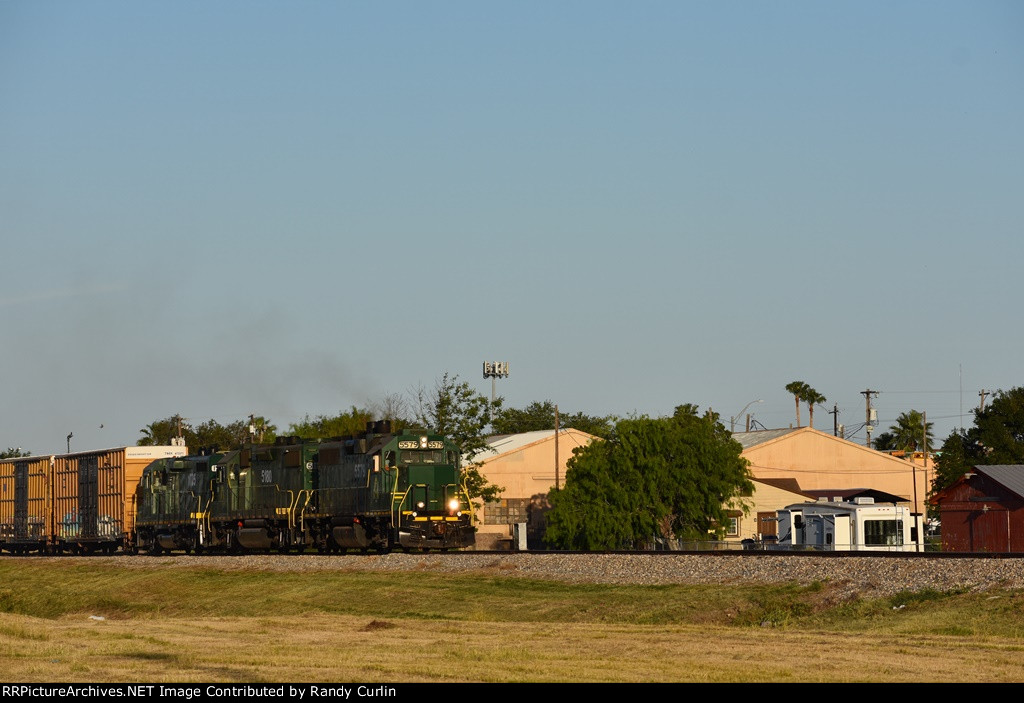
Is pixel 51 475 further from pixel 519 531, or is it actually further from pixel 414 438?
pixel 414 438

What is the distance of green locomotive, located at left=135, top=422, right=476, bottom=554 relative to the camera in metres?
41.5

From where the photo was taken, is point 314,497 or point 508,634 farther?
point 314,497

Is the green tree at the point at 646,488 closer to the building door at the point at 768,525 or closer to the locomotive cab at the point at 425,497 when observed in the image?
the building door at the point at 768,525

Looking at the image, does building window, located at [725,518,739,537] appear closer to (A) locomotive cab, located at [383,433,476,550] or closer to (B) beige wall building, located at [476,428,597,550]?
(B) beige wall building, located at [476,428,597,550]

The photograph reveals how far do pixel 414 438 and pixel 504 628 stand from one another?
14343 millimetres

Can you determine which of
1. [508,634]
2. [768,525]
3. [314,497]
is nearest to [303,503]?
[314,497]

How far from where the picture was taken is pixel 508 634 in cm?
2672

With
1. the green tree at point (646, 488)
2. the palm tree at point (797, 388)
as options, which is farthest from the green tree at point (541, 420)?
the green tree at point (646, 488)

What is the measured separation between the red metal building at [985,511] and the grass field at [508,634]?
3210 centimetres

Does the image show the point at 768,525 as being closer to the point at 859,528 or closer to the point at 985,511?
the point at 985,511

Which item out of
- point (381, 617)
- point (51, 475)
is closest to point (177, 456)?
point (51, 475)

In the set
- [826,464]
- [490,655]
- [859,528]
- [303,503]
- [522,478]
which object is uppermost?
[826,464]

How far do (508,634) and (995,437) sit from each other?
8059 centimetres
